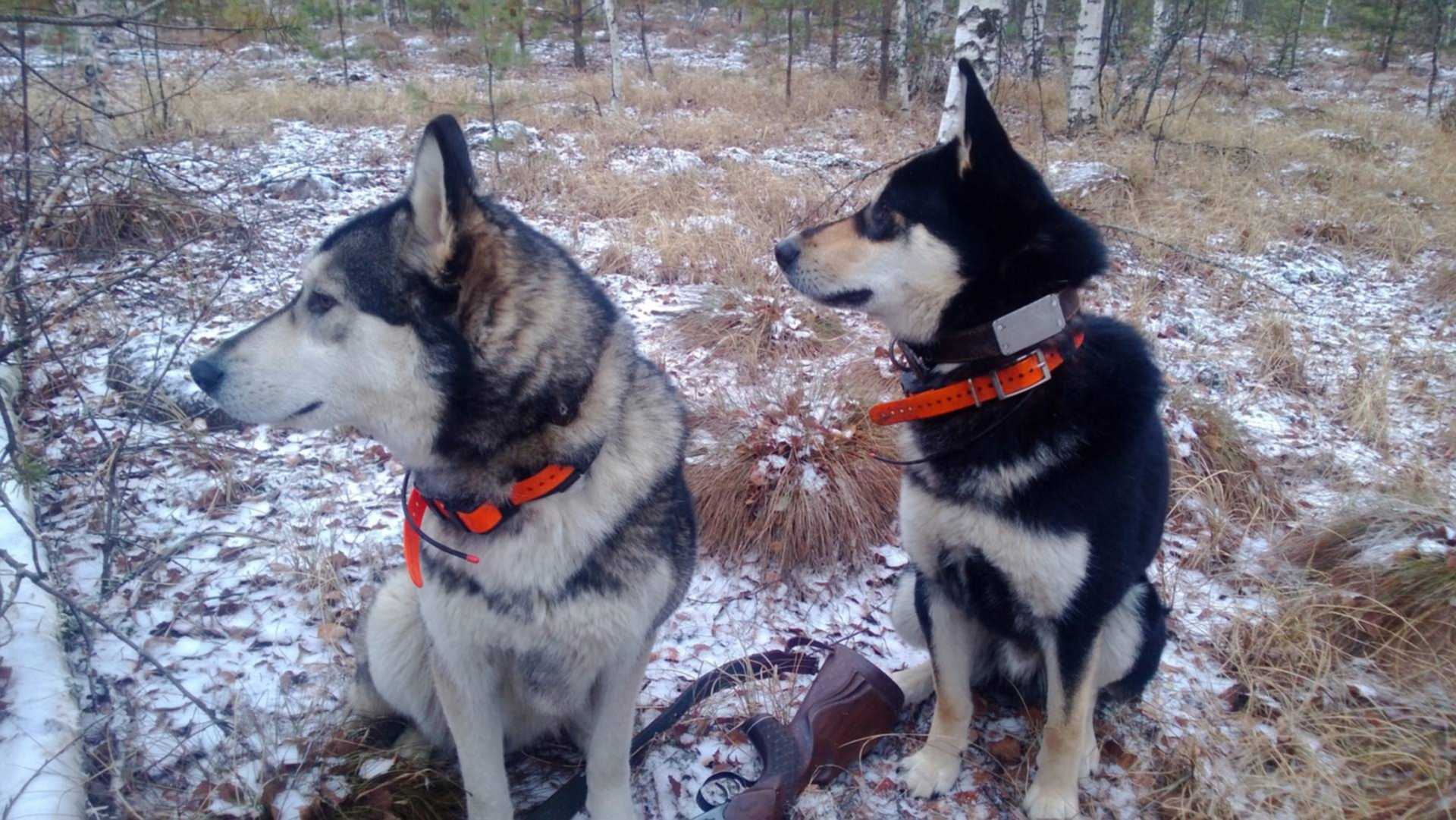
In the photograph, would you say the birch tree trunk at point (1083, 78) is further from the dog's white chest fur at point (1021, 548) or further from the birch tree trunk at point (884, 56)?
the dog's white chest fur at point (1021, 548)

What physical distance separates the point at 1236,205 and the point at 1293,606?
6.97 meters

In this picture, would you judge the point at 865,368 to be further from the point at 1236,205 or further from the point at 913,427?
the point at 1236,205

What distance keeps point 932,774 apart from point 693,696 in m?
0.90

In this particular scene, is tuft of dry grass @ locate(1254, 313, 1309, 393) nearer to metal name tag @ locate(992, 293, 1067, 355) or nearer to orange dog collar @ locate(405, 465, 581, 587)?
metal name tag @ locate(992, 293, 1067, 355)

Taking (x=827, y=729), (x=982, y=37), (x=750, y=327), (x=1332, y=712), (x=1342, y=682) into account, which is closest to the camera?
(x=827, y=729)

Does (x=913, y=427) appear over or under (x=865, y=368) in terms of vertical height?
over

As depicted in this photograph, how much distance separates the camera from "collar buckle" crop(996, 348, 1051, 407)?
6.82 feet

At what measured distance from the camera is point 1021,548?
2131 mm

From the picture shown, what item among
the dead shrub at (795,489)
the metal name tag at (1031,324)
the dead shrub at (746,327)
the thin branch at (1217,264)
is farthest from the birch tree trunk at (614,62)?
the metal name tag at (1031,324)

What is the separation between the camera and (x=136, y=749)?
7.79 feet

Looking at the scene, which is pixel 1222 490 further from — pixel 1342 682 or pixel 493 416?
pixel 493 416

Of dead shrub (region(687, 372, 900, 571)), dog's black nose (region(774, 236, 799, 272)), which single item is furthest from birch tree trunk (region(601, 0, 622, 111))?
dog's black nose (region(774, 236, 799, 272))

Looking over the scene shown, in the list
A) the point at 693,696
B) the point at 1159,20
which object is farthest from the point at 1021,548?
the point at 1159,20

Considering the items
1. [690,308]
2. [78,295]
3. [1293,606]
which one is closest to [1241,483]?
[1293,606]
